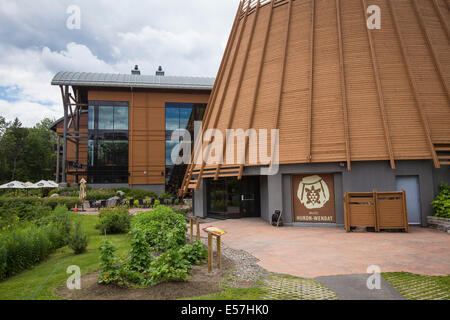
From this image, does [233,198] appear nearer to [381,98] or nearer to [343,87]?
[343,87]

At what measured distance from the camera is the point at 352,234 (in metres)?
11.1

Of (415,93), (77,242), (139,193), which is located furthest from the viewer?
(139,193)

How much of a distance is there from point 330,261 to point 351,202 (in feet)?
18.2

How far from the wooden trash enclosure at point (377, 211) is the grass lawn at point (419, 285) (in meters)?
5.89

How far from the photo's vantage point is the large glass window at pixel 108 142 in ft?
110

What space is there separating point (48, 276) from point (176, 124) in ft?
100

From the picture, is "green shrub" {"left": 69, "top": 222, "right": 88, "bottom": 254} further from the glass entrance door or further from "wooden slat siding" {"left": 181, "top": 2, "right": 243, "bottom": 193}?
the glass entrance door

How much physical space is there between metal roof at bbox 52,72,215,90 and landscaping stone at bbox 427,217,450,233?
28.6m

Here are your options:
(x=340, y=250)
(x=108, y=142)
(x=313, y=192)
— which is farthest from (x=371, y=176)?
(x=108, y=142)

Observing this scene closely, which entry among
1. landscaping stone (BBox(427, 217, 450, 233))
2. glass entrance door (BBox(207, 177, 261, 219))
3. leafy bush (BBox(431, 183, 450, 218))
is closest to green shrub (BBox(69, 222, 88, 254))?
glass entrance door (BBox(207, 177, 261, 219))

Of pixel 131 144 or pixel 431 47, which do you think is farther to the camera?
pixel 131 144

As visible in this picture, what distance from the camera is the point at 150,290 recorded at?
5305mm
